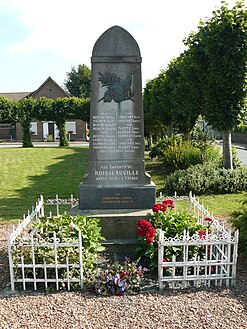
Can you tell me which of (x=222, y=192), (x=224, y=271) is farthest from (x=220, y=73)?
(x=224, y=271)

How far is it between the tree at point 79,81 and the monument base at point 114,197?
2712 inches

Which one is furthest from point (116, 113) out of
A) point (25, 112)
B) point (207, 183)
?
point (25, 112)

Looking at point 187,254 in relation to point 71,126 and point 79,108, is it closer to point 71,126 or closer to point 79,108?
point 79,108

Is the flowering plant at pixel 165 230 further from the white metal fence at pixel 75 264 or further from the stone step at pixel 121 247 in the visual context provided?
the stone step at pixel 121 247

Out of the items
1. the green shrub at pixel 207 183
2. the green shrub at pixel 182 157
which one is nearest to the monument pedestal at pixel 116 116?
the green shrub at pixel 207 183

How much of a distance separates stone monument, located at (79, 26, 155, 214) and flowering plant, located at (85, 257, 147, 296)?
69.5 inches

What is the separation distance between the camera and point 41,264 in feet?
15.7

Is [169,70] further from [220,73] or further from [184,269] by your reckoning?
[184,269]

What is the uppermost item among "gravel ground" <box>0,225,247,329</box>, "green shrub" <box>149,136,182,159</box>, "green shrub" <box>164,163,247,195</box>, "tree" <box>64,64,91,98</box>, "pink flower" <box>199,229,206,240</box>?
"tree" <box>64,64,91,98</box>

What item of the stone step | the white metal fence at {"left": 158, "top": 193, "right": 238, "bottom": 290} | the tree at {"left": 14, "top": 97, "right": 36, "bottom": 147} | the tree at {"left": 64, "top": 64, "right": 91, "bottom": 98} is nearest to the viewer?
the white metal fence at {"left": 158, "top": 193, "right": 238, "bottom": 290}

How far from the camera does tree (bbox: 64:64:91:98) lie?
7434 cm

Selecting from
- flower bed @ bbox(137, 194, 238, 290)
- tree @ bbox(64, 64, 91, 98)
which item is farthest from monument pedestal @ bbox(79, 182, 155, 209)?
tree @ bbox(64, 64, 91, 98)

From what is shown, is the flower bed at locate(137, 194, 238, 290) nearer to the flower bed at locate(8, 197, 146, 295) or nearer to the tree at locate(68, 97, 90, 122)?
the flower bed at locate(8, 197, 146, 295)

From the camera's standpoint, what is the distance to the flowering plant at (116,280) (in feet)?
15.3
